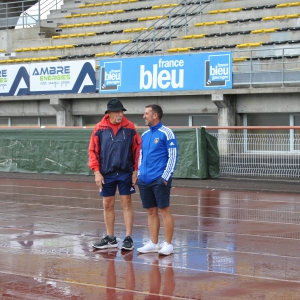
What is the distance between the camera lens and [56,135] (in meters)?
22.9

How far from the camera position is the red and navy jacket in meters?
9.19

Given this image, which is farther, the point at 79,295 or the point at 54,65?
the point at 54,65

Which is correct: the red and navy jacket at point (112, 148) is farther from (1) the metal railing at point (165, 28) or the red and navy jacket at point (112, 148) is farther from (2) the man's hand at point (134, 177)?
(1) the metal railing at point (165, 28)

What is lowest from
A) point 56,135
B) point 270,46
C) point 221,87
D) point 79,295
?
point 79,295

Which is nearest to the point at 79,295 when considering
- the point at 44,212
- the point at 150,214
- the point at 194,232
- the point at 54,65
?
the point at 150,214

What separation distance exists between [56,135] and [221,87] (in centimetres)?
597

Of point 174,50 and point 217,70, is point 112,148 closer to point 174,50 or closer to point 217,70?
point 217,70

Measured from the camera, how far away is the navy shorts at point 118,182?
9227 mm

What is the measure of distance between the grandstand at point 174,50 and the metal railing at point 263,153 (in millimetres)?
4848

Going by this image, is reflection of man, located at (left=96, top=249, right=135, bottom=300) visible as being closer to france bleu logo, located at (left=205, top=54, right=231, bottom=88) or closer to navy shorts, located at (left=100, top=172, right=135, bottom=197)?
navy shorts, located at (left=100, top=172, right=135, bottom=197)

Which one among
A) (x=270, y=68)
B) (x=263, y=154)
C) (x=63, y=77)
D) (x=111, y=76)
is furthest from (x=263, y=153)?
(x=63, y=77)

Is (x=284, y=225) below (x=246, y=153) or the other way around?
below

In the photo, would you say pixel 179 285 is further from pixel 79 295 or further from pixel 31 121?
pixel 31 121

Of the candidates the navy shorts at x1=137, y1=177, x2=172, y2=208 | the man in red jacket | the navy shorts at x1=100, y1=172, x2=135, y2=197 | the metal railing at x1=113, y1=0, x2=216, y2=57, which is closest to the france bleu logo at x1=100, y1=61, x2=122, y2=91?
the metal railing at x1=113, y1=0, x2=216, y2=57
